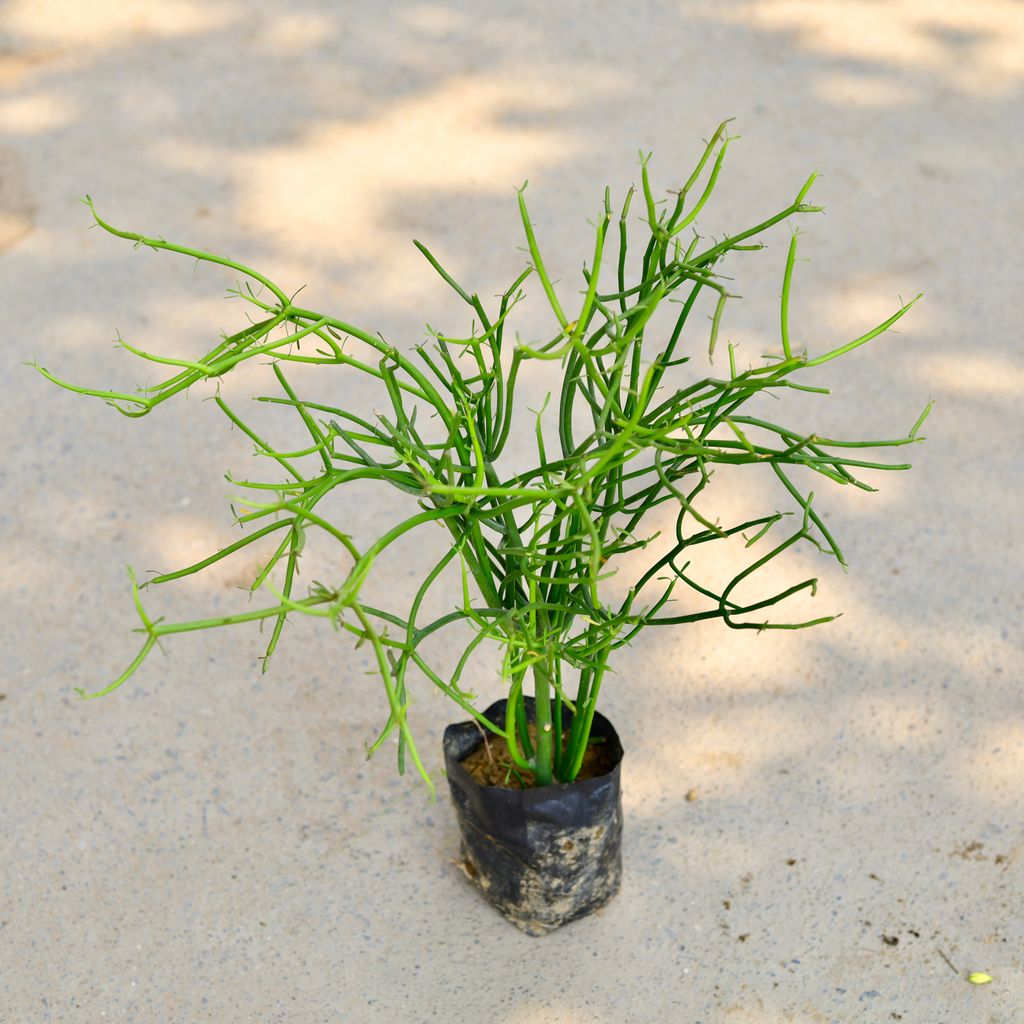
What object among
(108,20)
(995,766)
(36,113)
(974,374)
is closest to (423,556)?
(995,766)

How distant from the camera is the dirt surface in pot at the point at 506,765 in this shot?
1413 mm

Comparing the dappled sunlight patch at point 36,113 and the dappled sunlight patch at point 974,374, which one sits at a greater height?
the dappled sunlight patch at point 36,113

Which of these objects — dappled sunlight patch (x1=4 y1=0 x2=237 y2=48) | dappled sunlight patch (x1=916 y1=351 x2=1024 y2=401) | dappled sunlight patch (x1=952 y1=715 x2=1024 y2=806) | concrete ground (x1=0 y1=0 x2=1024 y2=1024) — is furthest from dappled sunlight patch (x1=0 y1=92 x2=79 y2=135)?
dappled sunlight patch (x1=952 y1=715 x2=1024 y2=806)

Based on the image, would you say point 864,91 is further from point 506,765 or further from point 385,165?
point 506,765

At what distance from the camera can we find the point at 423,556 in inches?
74.8

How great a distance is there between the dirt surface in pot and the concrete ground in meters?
0.17

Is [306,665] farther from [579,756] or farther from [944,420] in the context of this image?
[944,420]

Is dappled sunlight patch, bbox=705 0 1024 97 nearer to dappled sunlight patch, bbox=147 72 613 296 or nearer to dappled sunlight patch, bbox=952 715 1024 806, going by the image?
dappled sunlight patch, bbox=147 72 613 296

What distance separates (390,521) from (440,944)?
66 centimetres

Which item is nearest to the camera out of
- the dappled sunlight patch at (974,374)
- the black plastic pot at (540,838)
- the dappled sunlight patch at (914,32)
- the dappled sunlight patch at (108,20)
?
the black plastic pot at (540,838)

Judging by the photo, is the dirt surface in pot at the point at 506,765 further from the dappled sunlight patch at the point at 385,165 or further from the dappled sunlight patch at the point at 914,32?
the dappled sunlight patch at the point at 914,32

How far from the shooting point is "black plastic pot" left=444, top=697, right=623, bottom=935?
1.34 meters

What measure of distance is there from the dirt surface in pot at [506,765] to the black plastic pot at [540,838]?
11 millimetres

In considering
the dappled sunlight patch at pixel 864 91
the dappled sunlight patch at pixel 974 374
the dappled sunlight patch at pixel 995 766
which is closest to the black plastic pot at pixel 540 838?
the dappled sunlight patch at pixel 995 766
